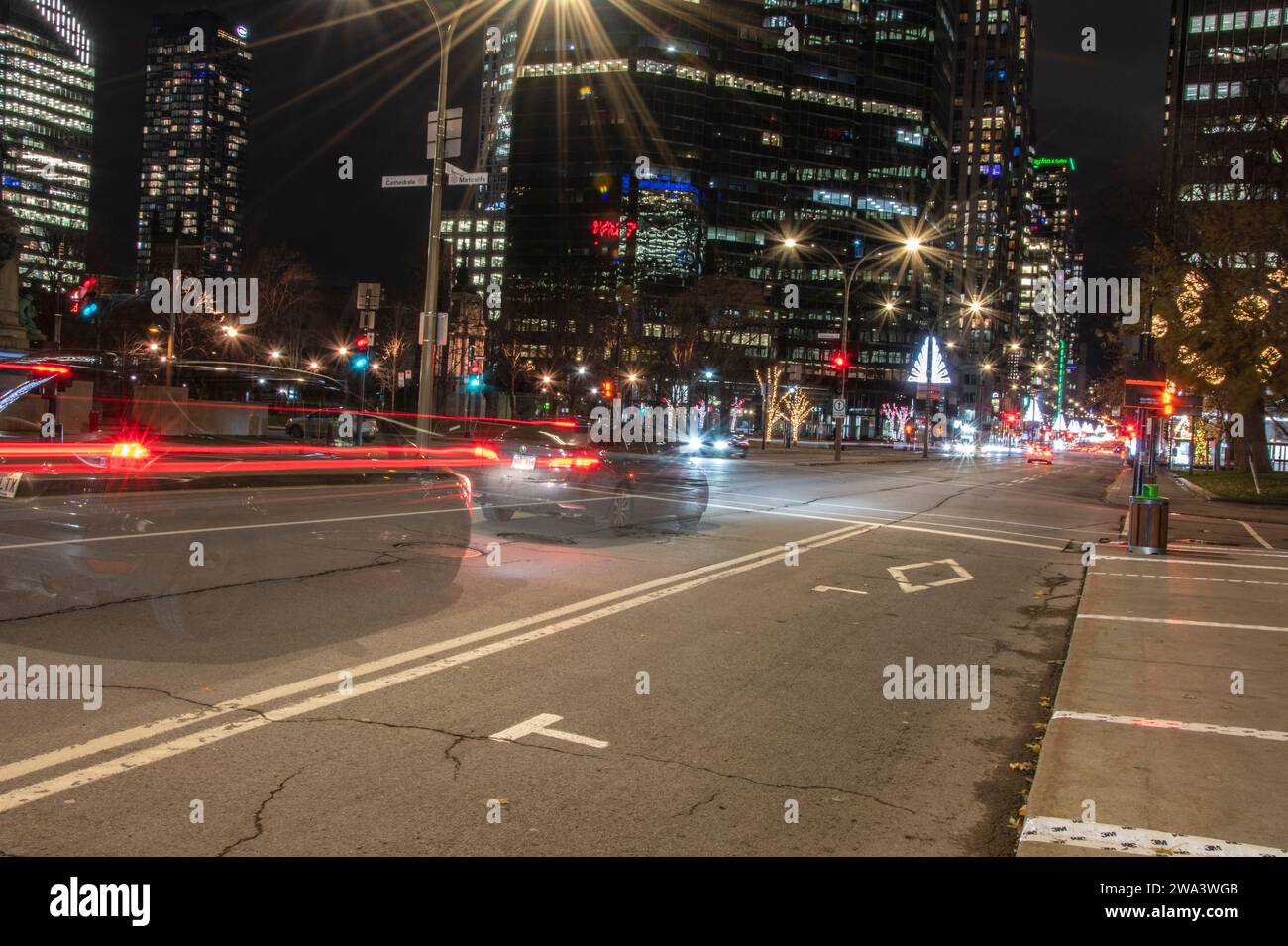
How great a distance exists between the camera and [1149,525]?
15.9 m

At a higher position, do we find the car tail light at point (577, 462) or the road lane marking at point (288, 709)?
the car tail light at point (577, 462)

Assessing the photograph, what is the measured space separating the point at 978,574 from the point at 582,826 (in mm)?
9985

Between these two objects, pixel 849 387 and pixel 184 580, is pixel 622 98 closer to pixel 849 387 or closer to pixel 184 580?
pixel 849 387

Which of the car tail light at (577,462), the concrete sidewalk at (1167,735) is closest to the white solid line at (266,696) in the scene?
the concrete sidewalk at (1167,735)

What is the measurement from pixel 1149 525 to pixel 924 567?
208 inches

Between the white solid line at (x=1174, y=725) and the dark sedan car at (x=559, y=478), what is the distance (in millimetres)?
10356

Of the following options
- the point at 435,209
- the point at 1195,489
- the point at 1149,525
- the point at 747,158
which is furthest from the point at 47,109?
the point at 1149,525

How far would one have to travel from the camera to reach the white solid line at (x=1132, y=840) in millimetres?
4004

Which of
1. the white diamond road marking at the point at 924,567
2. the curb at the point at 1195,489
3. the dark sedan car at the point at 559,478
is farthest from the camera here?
the curb at the point at 1195,489

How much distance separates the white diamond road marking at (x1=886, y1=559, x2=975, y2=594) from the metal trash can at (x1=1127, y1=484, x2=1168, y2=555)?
163 inches

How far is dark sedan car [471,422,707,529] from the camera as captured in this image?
16.5 meters

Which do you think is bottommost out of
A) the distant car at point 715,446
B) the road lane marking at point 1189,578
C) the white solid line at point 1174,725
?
the road lane marking at point 1189,578

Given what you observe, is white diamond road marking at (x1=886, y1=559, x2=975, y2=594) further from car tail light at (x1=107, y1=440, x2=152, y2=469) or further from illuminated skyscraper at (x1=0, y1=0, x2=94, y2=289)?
illuminated skyscraper at (x1=0, y1=0, x2=94, y2=289)

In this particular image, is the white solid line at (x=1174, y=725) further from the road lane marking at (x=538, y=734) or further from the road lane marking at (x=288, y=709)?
the road lane marking at (x=288, y=709)
